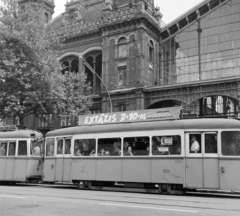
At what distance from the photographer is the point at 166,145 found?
1333 cm

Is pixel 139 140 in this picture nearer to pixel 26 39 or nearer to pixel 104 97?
pixel 26 39

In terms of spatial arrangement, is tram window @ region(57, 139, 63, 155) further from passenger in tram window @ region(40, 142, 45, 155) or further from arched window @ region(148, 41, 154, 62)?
arched window @ region(148, 41, 154, 62)

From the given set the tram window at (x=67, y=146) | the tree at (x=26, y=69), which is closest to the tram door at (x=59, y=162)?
the tram window at (x=67, y=146)

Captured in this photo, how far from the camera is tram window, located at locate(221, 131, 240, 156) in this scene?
12281 millimetres

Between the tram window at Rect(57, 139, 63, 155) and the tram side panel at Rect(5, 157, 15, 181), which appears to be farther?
the tram side panel at Rect(5, 157, 15, 181)

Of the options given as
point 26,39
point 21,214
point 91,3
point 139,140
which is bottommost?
point 21,214

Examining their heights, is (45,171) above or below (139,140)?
below

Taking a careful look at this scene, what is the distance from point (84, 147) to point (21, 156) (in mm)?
4286

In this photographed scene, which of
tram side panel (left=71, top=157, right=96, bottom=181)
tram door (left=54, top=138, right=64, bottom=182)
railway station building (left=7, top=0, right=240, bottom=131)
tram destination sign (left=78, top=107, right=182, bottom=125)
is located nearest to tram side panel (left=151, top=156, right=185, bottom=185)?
tram destination sign (left=78, top=107, right=182, bottom=125)

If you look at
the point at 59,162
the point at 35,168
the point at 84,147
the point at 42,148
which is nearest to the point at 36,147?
the point at 42,148

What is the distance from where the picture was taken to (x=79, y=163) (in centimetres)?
1546

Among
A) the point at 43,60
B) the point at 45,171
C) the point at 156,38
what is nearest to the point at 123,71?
the point at 156,38

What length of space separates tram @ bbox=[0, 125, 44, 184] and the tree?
4746 mm

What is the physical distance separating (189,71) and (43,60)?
13.3m
